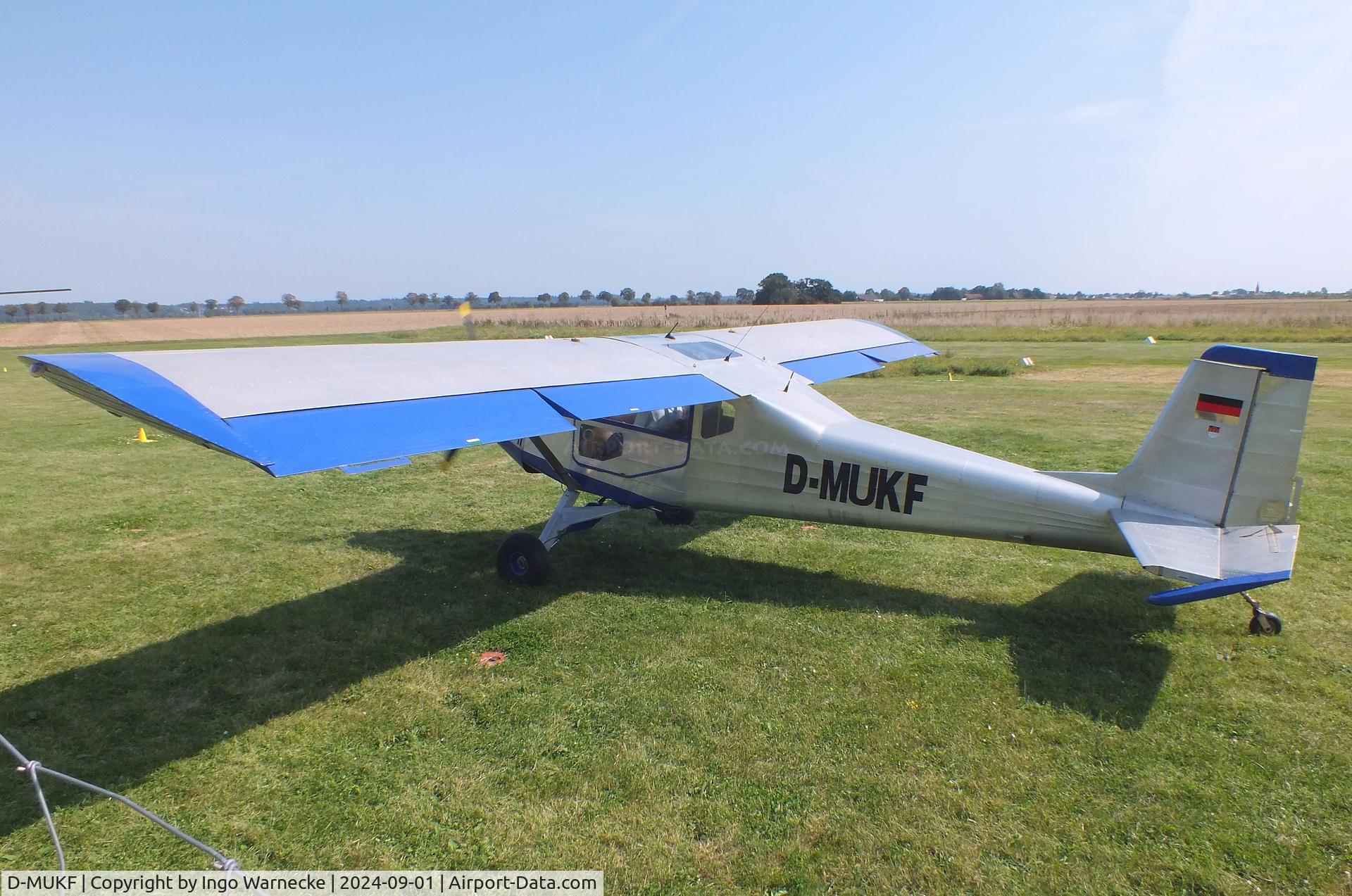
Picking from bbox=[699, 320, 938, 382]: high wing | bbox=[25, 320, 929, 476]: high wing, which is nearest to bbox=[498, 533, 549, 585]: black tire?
bbox=[25, 320, 929, 476]: high wing

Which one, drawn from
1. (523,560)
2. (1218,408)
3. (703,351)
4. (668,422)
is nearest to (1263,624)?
(1218,408)

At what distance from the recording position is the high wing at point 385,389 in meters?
4.44

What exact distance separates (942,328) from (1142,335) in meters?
10.6

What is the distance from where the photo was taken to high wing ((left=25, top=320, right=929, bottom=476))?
4438 millimetres

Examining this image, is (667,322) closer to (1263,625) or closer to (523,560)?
(523,560)

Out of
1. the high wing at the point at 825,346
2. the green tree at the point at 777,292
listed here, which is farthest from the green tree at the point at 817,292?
the high wing at the point at 825,346

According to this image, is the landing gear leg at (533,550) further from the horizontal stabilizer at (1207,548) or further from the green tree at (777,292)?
the green tree at (777,292)

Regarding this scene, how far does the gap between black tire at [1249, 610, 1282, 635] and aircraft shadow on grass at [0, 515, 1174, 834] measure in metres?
0.61

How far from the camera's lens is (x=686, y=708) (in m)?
5.02

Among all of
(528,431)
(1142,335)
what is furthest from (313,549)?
(1142,335)
